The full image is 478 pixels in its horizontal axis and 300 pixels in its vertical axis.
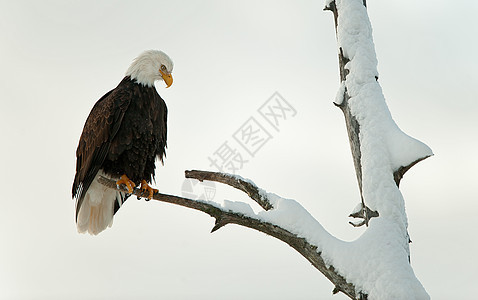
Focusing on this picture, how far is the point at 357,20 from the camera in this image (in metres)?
4.00

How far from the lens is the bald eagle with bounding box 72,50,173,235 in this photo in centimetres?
449

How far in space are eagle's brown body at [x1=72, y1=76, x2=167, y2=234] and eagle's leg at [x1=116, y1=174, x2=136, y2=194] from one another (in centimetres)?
4

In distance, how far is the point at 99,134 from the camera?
14.8 ft

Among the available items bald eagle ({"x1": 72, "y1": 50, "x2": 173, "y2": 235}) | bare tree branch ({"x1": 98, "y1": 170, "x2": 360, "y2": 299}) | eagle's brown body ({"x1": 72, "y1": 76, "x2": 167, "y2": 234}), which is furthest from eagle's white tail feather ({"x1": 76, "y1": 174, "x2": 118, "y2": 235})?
bare tree branch ({"x1": 98, "y1": 170, "x2": 360, "y2": 299})

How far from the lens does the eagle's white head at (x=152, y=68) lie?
16.2ft

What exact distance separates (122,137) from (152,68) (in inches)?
36.7

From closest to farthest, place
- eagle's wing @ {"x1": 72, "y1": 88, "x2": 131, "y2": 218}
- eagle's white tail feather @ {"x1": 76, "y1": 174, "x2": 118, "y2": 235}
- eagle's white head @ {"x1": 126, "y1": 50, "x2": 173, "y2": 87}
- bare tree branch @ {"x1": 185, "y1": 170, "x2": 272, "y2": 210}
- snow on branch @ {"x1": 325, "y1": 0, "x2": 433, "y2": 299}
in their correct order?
snow on branch @ {"x1": 325, "y1": 0, "x2": 433, "y2": 299} → bare tree branch @ {"x1": 185, "y1": 170, "x2": 272, "y2": 210} → eagle's wing @ {"x1": 72, "y1": 88, "x2": 131, "y2": 218} → eagle's white head @ {"x1": 126, "y1": 50, "x2": 173, "y2": 87} → eagle's white tail feather @ {"x1": 76, "y1": 174, "x2": 118, "y2": 235}

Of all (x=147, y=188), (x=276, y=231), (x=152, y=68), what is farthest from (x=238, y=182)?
(x=152, y=68)

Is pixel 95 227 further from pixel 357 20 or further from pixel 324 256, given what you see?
pixel 357 20

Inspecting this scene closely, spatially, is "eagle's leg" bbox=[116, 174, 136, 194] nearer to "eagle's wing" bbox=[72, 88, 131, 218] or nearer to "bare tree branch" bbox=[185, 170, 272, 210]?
"eagle's wing" bbox=[72, 88, 131, 218]

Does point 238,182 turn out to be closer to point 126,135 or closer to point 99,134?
point 126,135

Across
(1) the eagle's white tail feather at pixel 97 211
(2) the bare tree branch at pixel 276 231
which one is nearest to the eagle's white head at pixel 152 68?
(1) the eagle's white tail feather at pixel 97 211

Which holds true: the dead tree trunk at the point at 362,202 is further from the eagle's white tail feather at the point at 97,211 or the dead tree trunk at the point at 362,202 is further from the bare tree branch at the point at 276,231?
the eagle's white tail feather at the point at 97,211

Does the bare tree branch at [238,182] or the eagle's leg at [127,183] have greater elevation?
the eagle's leg at [127,183]
